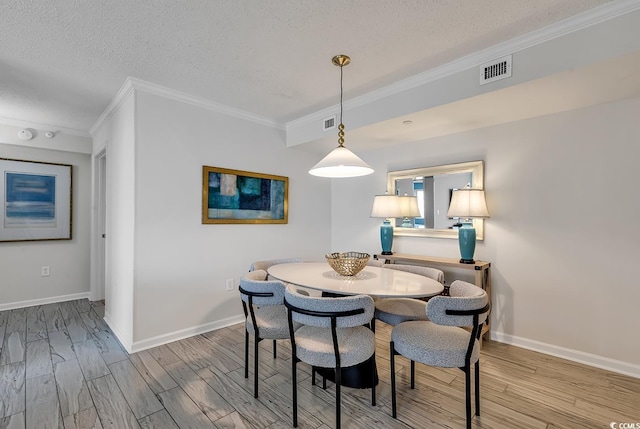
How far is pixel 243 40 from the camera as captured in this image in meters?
2.07

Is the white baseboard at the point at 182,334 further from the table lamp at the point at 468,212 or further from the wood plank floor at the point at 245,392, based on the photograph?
the table lamp at the point at 468,212

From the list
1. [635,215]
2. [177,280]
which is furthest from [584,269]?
[177,280]

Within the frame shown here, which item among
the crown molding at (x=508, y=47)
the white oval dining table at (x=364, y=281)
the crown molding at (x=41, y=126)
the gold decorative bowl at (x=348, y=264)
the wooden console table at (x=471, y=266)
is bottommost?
the wooden console table at (x=471, y=266)

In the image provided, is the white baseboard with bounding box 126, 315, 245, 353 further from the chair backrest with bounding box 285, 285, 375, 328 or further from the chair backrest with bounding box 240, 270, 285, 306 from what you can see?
the chair backrest with bounding box 285, 285, 375, 328

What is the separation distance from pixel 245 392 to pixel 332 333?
3.17ft

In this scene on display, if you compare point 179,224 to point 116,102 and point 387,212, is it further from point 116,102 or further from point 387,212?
point 387,212

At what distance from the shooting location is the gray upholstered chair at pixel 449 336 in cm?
157

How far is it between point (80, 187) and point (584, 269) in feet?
19.8

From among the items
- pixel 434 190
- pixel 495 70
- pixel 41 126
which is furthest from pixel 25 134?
pixel 495 70

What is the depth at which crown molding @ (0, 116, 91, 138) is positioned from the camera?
3.64 meters

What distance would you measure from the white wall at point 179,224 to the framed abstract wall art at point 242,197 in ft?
0.27

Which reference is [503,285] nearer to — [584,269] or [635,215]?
[584,269]

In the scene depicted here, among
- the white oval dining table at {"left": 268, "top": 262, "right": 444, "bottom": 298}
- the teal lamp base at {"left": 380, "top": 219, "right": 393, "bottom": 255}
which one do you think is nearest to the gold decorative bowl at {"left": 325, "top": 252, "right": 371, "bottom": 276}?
the white oval dining table at {"left": 268, "top": 262, "right": 444, "bottom": 298}

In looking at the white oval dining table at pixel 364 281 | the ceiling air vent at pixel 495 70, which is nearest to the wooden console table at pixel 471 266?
the white oval dining table at pixel 364 281
